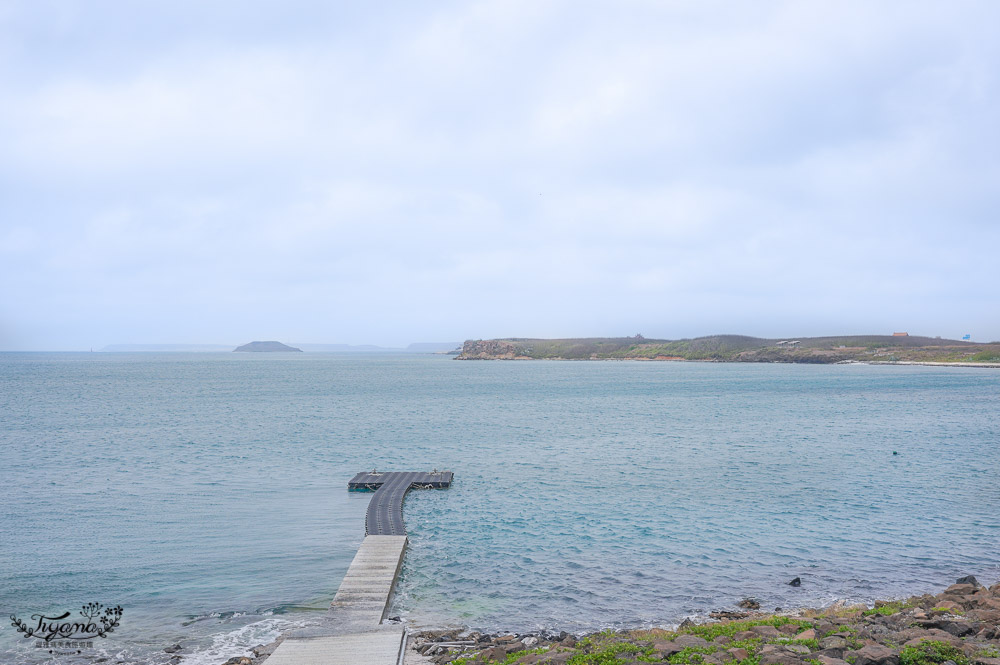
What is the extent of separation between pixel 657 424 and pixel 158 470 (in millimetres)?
45176

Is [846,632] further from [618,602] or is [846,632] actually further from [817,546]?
[817,546]

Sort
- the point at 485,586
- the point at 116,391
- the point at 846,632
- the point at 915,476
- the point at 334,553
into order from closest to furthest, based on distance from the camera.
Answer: the point at 846,632 < the point at 485,586 < the point at 334,553 < the point at 915,476 < the point at 116,391

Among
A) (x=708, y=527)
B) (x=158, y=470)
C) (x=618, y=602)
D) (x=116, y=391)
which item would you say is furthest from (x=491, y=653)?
(x=116, y=391)

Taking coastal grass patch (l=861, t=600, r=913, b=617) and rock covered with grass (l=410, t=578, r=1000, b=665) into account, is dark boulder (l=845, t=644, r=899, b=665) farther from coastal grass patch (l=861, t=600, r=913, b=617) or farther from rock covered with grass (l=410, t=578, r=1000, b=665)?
coastal grass patch (l=861, t=600, r=913, b=617)

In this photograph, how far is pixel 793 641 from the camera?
13.2 metres

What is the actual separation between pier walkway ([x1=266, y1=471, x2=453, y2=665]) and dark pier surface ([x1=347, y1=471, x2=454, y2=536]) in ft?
0.26

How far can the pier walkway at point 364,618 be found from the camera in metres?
14.4

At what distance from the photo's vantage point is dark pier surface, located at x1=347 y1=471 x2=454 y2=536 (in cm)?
2656

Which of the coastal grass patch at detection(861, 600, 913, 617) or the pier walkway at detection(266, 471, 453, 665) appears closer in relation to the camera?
the pier walkway at detection(266, 471, 453, 665)

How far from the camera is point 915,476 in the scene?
122 feet

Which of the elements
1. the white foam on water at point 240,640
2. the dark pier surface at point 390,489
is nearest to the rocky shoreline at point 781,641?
the white foam on water at point 240,640

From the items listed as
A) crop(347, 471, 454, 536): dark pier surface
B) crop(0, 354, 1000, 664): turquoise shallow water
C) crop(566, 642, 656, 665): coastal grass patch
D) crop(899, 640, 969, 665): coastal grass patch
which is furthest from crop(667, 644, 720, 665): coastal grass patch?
crop(347, 471, 454, 536): dark pier surface

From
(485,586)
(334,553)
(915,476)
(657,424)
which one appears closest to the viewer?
(485,586)

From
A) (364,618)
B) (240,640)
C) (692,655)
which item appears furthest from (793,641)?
(240,640)
